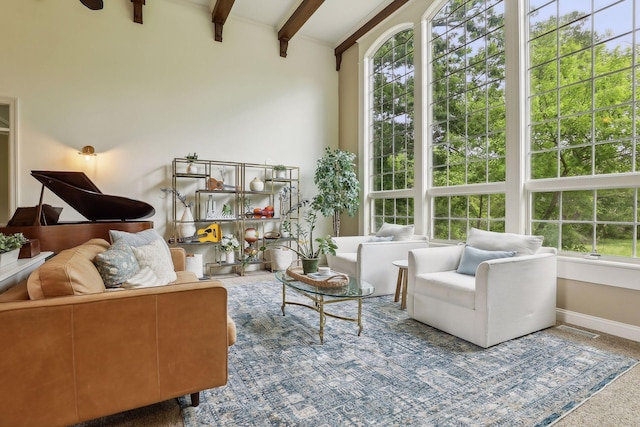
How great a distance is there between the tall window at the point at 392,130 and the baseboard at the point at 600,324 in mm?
2283

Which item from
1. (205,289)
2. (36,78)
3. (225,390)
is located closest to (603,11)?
(205,289)

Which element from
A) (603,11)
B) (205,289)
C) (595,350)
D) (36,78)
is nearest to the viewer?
(205,289)

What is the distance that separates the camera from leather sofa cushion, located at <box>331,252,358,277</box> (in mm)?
3953

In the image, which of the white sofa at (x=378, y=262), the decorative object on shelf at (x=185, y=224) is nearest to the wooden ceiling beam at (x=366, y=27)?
the white sofa at (x=378, y=262)

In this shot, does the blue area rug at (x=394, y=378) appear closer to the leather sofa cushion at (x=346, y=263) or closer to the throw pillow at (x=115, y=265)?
the throw pillow at (x=115, y=265)

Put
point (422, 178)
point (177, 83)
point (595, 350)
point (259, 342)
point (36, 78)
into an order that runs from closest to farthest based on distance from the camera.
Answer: point (595, 350)
point (259, 342)
point (36, 78)
point (422, 178)
point (177, 83)

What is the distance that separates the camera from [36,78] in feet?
14.0

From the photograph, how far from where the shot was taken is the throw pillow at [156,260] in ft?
7.39

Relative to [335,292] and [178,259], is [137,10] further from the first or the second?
[335,292]

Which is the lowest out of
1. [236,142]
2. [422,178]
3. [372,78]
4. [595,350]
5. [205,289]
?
[595,350]

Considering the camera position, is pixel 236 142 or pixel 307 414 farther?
pixel 236 142

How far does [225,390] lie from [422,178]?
12.1 ft

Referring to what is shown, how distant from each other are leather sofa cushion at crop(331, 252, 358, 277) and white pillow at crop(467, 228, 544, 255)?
52.8 inches

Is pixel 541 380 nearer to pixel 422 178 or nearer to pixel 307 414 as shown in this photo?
pixel 307 414
